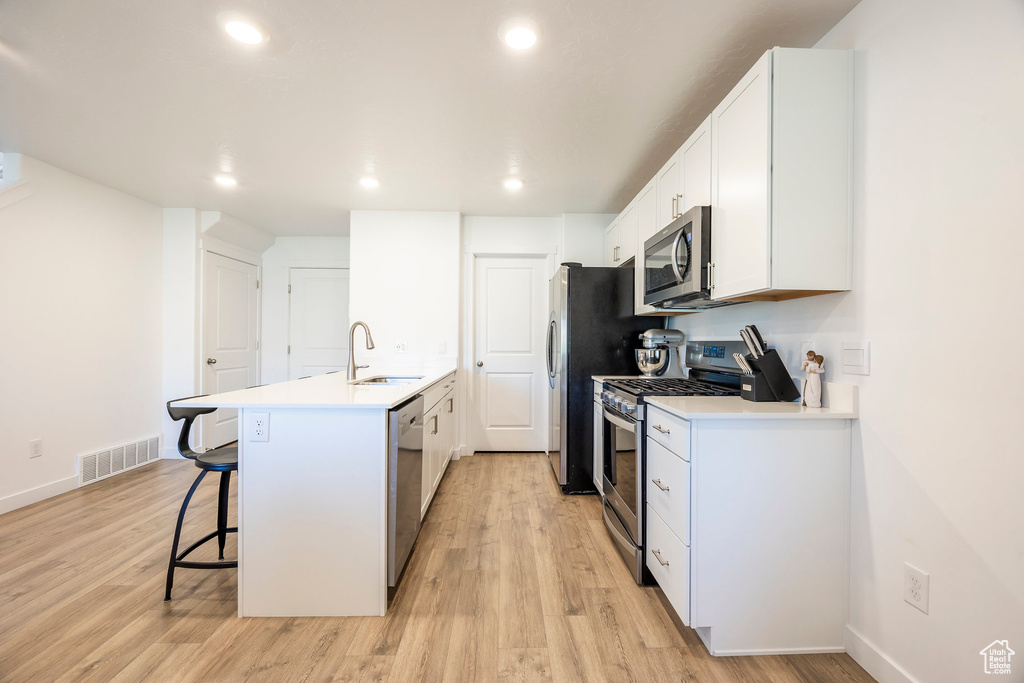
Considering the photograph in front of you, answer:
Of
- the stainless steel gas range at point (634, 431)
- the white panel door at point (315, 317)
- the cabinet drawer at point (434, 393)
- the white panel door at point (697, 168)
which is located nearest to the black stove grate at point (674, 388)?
the stainless steel gas range at point (634, 431)

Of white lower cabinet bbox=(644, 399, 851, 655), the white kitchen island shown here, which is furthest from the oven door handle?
the white kitchen island

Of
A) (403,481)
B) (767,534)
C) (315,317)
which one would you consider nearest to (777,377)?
(767,534)

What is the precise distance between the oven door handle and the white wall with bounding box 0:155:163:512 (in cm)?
385

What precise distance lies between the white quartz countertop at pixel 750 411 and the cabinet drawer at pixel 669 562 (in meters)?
0.49

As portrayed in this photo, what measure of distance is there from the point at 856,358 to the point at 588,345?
1797mm

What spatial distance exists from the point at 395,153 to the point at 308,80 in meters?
0.81

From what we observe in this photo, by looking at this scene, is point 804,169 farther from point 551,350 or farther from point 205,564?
point 205,564

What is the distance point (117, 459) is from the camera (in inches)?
142

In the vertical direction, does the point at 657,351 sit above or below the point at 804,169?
below

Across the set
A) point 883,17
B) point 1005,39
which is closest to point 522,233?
point 883,17

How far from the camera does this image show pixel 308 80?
6.67 feet

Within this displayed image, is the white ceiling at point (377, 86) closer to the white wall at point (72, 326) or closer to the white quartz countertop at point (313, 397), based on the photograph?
the white wall at point (72, 326)

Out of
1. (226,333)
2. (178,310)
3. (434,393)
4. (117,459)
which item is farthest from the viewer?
(226,333)

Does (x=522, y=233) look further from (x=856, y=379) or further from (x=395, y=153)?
(x=856, y=379)
